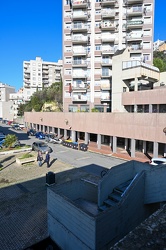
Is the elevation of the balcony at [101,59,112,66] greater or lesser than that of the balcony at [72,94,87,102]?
greater

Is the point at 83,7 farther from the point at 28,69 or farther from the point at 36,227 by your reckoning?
the point at 28,69

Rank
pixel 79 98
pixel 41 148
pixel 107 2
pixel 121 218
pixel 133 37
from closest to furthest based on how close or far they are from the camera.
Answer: pixel 121 218
pixel 41 148
pixel 107 2
pixel 133 37
pixel 79 98

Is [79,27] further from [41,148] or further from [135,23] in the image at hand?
[41,148]

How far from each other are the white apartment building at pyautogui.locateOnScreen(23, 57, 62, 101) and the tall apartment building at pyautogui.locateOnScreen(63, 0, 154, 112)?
5134 cm

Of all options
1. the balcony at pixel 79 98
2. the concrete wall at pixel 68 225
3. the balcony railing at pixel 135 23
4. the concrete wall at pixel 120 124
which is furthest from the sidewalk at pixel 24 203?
the balcony railing at pixel 135 23

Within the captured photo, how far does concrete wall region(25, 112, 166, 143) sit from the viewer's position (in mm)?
18516

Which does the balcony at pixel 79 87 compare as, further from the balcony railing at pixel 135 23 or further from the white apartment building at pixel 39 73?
the white apartment building at pixel 39 73

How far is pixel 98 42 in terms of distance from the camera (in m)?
39.1

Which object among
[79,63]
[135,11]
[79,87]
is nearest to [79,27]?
[79,63]

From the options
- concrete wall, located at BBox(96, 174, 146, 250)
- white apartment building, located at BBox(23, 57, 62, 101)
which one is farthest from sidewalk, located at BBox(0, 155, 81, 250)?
white apartment building, located at BBox(23, 57, 62, 101)

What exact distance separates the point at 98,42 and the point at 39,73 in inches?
2257

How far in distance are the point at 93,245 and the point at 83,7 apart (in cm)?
4503

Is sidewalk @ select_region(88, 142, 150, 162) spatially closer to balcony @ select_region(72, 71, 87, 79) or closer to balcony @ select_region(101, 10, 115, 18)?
balcony @ select_region(72, 71, 87, 79)

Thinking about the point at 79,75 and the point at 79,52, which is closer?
the point at 79,52
